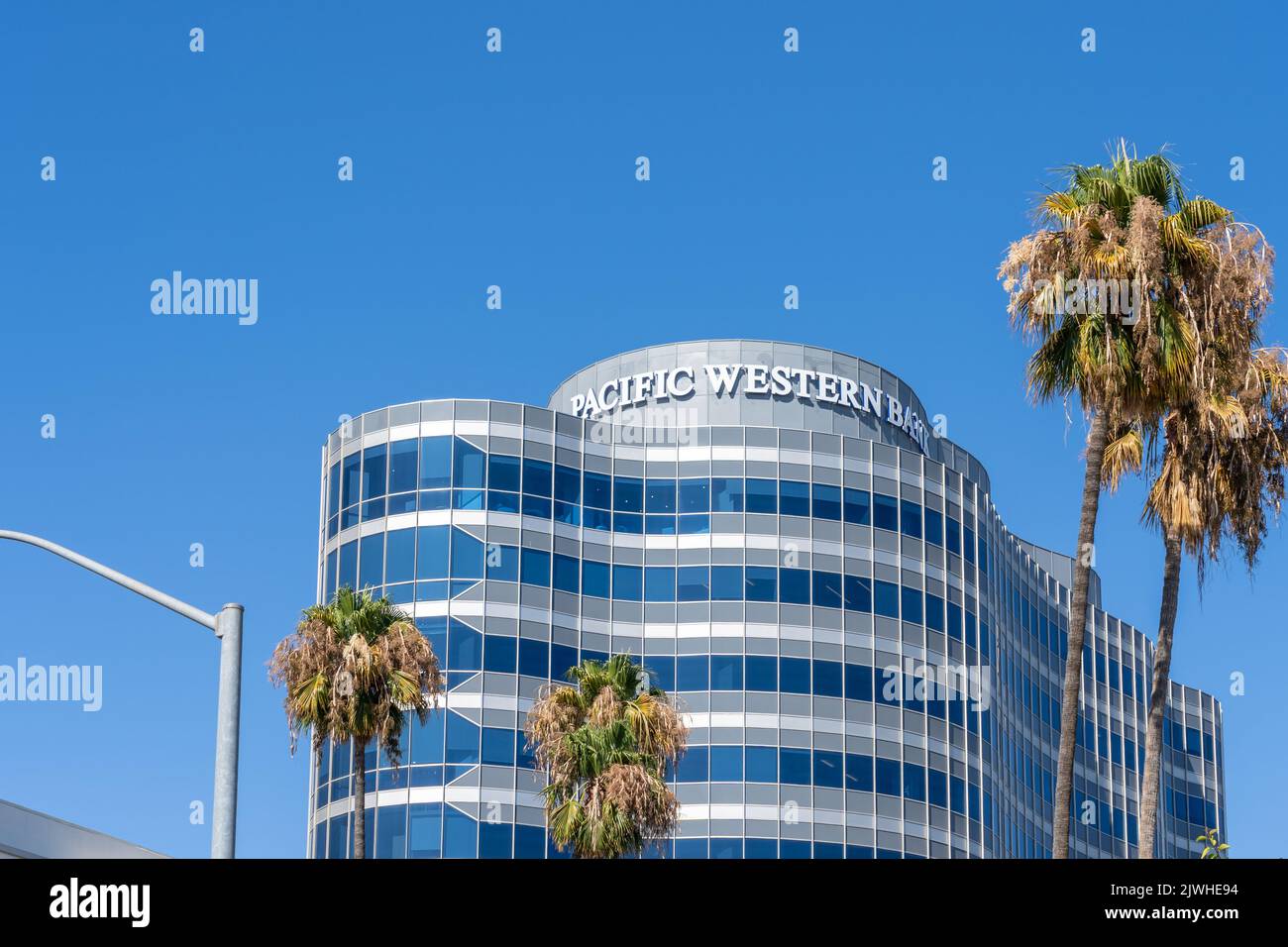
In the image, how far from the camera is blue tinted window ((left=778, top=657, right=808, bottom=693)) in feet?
263

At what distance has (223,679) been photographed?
2272 cm

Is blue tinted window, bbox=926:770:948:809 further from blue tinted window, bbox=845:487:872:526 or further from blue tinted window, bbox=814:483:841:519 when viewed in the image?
blue tinted window, bbox=814:483:841:519

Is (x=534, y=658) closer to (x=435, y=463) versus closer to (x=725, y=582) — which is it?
(x=725, y=582)

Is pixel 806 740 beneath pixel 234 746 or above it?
above

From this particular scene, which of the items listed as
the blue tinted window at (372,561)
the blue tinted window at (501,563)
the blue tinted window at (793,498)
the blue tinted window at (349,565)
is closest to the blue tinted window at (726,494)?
the blue tinted window at (793,498)

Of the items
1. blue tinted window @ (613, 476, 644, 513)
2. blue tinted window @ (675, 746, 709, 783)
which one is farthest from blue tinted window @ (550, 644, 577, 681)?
blue tinted window @ (613, 476, 644, 513)

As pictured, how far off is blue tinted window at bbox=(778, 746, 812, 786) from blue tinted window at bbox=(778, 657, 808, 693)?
260 centimetres

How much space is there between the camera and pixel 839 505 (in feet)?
273

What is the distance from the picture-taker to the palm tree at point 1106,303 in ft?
111

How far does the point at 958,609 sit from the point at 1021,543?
18600 millimetres

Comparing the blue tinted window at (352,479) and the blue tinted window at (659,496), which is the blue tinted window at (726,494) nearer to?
the blue tinted window at (659,496)
